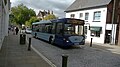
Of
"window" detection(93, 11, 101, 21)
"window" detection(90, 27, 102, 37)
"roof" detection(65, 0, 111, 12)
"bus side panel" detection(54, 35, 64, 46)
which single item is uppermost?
"roof" detection(65, 0, 111, 12)

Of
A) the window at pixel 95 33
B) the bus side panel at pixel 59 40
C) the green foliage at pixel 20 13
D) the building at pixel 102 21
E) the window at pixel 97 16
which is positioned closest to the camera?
the bus side panel at pixel 59 40

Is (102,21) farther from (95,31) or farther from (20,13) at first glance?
(20,13)

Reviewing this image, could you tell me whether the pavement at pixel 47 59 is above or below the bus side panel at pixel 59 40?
below

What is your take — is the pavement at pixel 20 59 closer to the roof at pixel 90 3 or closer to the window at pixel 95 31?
the window at pixel 95 31

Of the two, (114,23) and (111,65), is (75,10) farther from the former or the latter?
(111,65)

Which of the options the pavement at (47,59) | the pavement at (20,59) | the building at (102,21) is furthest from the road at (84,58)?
the building at (102,21)

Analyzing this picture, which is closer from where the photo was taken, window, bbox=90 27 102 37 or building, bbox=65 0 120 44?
building, bbox=65 0 120 44

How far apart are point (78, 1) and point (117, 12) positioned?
1352 centimetres

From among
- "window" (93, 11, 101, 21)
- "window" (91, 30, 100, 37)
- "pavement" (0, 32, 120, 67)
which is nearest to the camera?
"pavement" (0, 32, 120, 67)

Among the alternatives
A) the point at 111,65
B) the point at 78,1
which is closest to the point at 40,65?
the point at 111,65

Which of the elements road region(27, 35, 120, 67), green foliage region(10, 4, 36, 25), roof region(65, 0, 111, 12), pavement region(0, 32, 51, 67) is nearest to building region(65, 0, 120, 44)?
roof region(65, 0, 111, 12)

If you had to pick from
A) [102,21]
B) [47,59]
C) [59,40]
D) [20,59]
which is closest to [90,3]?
[102,21]

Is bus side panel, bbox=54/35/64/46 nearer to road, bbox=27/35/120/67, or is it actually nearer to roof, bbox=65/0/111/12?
road, bbox=27/35/120/67

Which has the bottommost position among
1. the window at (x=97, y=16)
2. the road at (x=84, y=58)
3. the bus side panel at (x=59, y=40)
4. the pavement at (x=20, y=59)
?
the road at (x=84, y=58)
